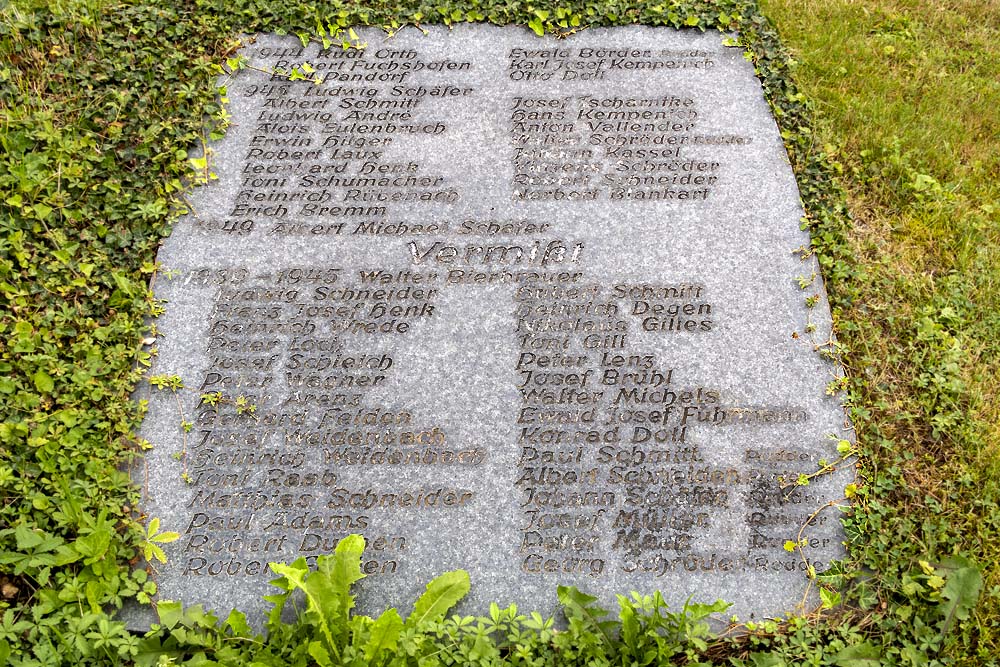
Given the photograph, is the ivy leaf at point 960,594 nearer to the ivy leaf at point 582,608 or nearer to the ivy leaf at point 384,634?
the ivy leaf at point 582,608

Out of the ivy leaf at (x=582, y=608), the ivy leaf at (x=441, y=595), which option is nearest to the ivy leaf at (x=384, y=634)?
the ivy leaf at (x=441, y=595)

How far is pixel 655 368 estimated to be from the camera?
345 centimetres

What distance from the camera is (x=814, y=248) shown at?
383 cm

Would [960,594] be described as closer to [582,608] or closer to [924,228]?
[582,608]

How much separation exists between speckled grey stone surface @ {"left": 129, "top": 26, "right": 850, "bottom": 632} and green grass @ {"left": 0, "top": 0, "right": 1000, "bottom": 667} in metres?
0.17

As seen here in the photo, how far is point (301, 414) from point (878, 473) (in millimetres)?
2485

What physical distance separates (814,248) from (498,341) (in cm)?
166

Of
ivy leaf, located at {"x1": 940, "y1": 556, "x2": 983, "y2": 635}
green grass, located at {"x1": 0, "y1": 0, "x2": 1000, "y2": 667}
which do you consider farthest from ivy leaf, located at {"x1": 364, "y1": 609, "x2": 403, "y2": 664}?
ivy leaf, located at {"x1": 940, "y1": 556, "x2": 983, "y2": 635}

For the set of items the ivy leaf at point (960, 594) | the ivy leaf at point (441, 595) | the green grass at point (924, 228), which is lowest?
the ivy leaf at point (441, 595)

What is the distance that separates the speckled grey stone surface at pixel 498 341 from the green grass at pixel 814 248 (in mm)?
169

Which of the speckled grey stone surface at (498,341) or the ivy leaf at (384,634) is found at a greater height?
the speckled grey stone surface at (498,341)

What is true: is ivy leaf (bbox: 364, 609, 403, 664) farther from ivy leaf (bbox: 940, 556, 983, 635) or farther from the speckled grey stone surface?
ivy leaf (bbox: 940, 556, 983, 635)

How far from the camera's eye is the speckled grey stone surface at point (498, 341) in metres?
3.08

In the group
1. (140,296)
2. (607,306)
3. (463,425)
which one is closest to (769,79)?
(607,306)
